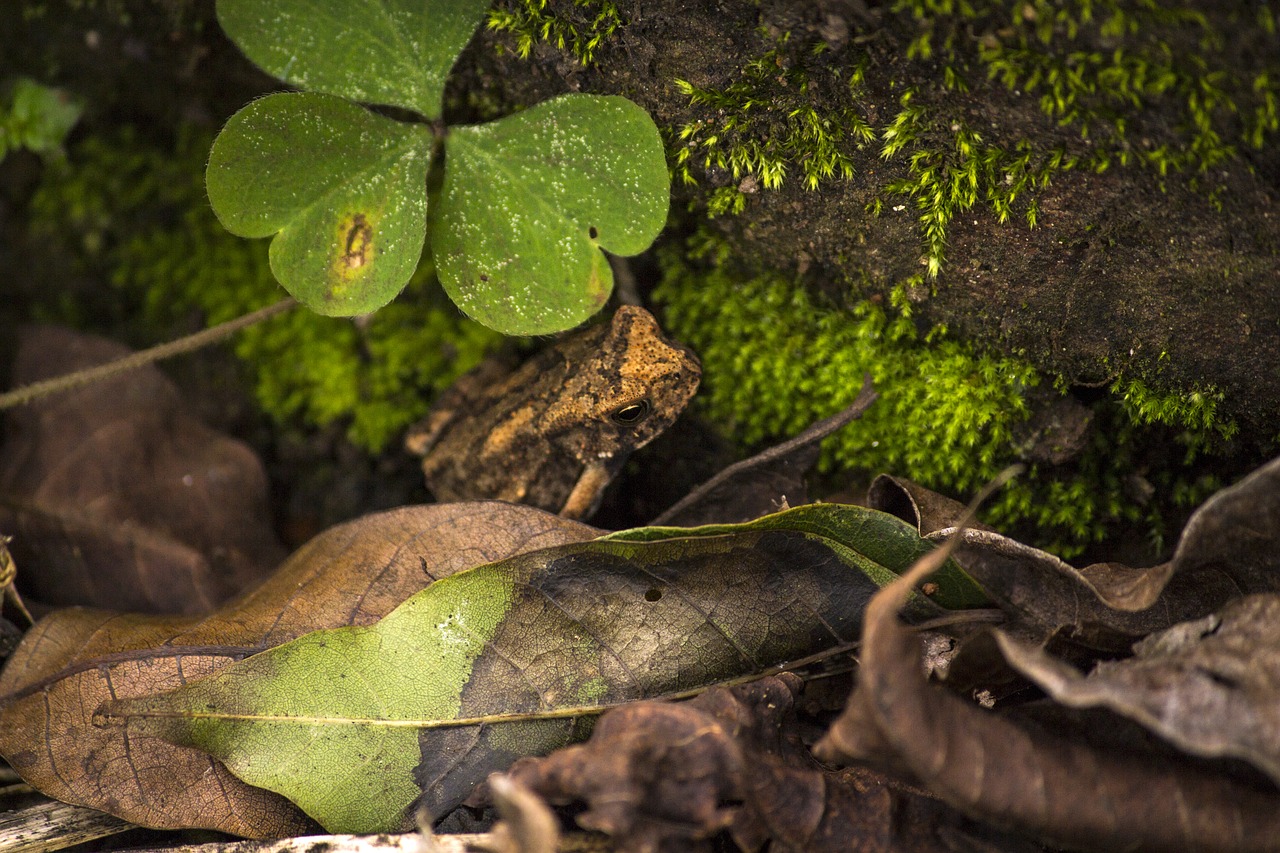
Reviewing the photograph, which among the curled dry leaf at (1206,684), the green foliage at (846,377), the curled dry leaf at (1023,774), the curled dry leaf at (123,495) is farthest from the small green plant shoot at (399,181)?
the curled dry leaf at (1206,684)

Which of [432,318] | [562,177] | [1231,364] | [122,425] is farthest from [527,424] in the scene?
[1231,364]

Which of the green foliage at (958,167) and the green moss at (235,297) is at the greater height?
the green foliage at (958,167)

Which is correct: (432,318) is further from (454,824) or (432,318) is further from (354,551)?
(454,824)

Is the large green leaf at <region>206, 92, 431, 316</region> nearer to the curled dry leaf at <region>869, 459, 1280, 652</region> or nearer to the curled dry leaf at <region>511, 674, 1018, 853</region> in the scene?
the curled dry leaf at <region>511, 674, 1018, 853</region>

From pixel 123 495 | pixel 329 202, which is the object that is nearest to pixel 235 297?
pixel 123 495

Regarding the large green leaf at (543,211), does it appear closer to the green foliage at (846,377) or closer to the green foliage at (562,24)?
the green foliage at (562,24)
